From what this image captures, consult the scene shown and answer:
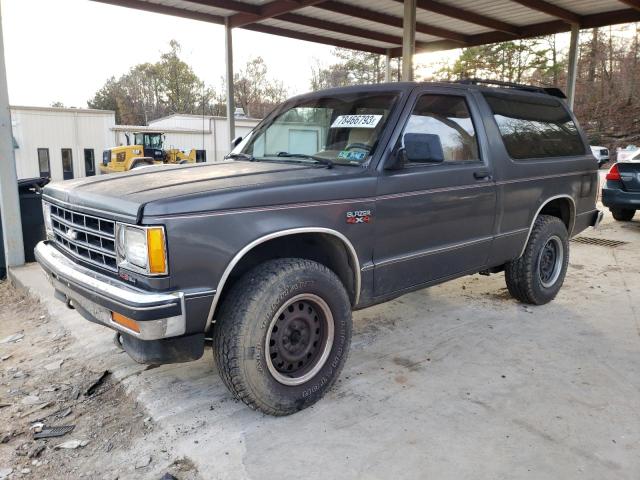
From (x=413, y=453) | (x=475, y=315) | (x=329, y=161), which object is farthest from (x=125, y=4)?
(x=413, y=453)

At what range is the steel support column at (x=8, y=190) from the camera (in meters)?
5.84

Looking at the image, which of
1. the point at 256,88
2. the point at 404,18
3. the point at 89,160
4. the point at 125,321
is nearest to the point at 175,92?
the point at 256,88

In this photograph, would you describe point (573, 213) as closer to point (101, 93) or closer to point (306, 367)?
point (306, 367)

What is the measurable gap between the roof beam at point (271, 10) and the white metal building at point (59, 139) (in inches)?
960

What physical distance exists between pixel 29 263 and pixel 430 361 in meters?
5.12

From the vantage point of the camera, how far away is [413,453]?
2.63m

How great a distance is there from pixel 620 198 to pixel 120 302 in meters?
8.77

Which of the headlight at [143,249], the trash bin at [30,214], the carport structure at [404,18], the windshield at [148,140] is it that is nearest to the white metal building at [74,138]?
the windshield at [148,140]

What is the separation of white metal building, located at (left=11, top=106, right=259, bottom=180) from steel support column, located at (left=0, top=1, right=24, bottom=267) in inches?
855

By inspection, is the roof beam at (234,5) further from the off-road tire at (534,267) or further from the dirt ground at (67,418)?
the off-road tire at (534,267)

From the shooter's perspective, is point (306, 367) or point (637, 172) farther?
point (637, 172)

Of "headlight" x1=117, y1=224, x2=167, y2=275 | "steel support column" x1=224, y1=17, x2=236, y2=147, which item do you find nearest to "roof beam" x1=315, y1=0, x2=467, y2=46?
"steel support column" x1=224, y1=17, x2=236, y2=147

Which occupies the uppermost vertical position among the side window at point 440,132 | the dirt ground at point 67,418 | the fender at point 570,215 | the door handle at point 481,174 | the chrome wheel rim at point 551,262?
the side window at point 440,132

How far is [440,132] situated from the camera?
12.5 feet
